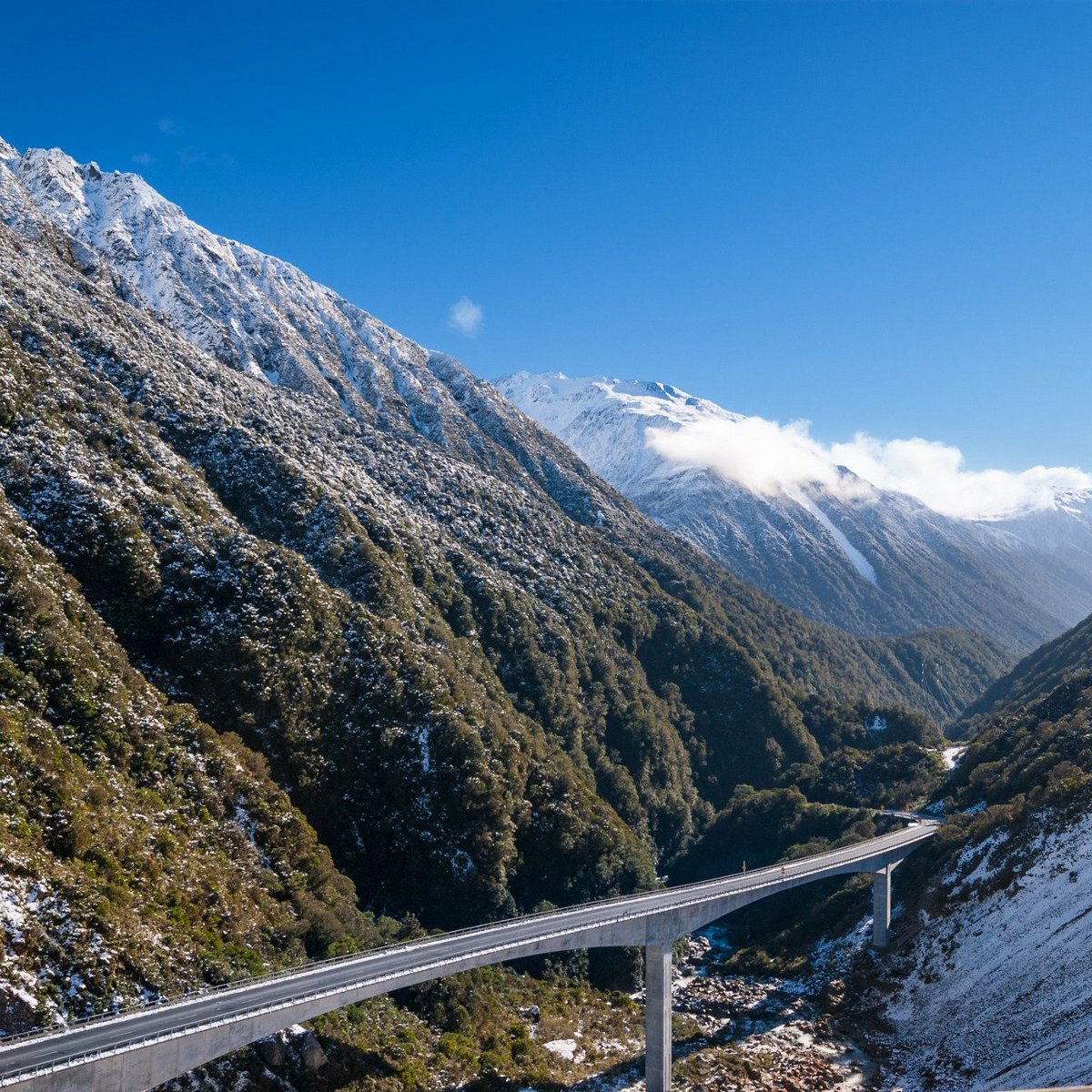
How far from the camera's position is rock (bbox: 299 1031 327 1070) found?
48.1 m

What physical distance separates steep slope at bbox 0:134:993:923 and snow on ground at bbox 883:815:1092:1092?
33.9m

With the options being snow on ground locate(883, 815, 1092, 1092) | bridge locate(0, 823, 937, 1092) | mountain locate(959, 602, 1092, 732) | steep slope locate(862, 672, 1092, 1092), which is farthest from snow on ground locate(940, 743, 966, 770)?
bridge locate(0, 823, 937, 1092)

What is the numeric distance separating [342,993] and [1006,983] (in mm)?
49983

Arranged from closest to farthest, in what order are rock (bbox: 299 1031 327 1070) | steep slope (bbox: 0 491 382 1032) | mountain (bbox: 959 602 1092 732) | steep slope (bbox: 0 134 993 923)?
steep slope (bbox: 0 491 382 1032) → rock (bbox: 299 1031 327 1070) → steep slope (bbox: 0 134 993 923) → mountain (bbox: 959 602 1092 732)

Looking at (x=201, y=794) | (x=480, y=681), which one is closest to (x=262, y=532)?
(x=480, y=681)

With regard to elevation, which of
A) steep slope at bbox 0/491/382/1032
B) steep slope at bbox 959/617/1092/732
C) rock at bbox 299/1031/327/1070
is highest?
steep slope at bbox 0/491/382/1032

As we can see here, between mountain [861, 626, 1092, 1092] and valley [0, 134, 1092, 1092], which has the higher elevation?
valley [0, 134, 1092, 1092]

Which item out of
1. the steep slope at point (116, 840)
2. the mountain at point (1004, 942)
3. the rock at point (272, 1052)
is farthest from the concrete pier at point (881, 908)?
the rock at point (272, 1052)

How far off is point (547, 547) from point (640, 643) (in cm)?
2748

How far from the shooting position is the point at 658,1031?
56812 millimetres

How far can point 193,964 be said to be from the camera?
52000mm

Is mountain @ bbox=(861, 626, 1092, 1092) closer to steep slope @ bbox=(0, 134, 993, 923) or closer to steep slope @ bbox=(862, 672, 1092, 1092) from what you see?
steep slope @ bbox=(862, 672, 1092, 1092)

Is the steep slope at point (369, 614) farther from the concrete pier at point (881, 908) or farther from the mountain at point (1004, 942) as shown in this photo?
the mountain at point (1004, 942)

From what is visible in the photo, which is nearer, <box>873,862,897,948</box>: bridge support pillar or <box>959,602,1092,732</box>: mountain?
<box>873,862,897,948</box>: bridge support pillar
